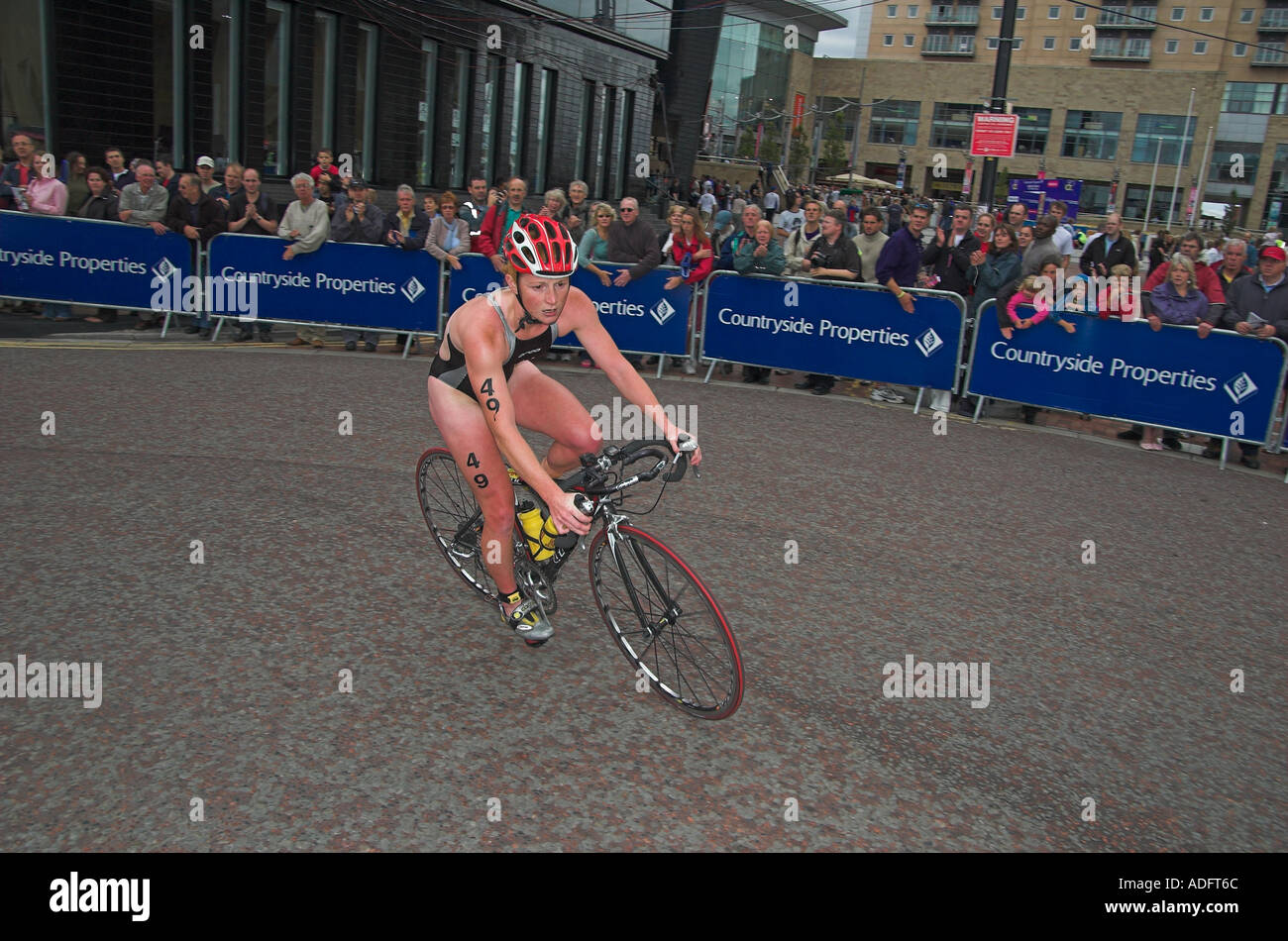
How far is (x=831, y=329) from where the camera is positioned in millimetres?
11625

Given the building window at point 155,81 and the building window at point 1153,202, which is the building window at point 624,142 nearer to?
the building window at point 155,81

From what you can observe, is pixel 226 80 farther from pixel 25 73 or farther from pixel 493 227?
pixel 493 227

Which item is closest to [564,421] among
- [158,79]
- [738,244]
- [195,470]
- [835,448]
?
[195,470]

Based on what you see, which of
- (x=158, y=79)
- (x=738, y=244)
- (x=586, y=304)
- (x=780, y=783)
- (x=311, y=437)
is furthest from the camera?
(x=158, y=79)

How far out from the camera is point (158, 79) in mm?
18094

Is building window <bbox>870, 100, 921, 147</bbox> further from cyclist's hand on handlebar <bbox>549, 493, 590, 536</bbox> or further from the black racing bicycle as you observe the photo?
cyclist's hand on handlebar <bbox>549, 493, 590, 536</bbox>

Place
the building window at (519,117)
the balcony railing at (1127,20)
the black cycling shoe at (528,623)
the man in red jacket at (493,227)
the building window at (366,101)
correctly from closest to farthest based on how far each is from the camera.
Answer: the black cycling shoe at (528,623) < the man in red jacket at (493,227) < the building window at (366,101) < the building window at (519,117) < the balcony railing at (1127,20)

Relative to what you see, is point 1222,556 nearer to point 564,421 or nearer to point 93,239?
point 564,421

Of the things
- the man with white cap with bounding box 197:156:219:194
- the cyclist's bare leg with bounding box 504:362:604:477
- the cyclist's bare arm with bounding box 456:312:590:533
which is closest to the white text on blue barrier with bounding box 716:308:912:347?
the man with white cap with bounding box 197:156:219:194

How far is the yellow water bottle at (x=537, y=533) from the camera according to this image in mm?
4863

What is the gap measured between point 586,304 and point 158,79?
16.4 meters

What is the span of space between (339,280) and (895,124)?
10135cm

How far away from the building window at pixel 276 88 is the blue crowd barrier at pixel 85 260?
8254 mm

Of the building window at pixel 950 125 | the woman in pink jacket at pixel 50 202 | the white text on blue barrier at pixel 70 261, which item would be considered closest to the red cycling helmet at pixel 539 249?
the white text on blue barrier at pixel 70 261
